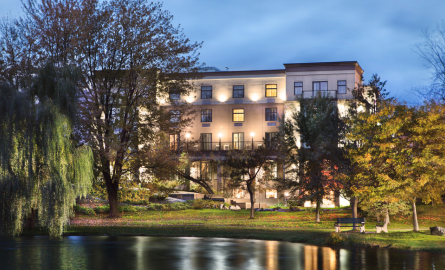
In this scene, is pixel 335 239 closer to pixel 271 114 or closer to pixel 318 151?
pixel 318 151

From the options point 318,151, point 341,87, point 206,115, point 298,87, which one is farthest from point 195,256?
point 206,115

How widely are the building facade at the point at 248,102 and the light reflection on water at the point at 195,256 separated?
118 ft

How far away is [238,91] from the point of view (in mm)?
58906

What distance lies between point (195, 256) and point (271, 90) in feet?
144

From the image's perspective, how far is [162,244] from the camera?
19.3m

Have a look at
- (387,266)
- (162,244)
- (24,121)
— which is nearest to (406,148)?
(387,266)

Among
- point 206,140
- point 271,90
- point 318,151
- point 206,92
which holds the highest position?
point 206,92

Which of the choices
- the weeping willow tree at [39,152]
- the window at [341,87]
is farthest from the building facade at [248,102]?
the weeping willow tree at [39,152]

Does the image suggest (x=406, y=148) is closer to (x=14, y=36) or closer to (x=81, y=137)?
(x=81, y=137)

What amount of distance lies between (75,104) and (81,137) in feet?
30.7

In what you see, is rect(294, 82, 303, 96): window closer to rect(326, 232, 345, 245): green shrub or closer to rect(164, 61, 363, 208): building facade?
rect(164, 61, 363, 208): building facade

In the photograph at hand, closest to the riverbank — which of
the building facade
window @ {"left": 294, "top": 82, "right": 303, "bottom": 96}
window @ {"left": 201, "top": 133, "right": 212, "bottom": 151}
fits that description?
the building facade

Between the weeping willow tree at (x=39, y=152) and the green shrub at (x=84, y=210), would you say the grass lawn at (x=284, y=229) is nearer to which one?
the green shrub at (x=84, y=210)

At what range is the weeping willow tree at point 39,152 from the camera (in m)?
20.6
